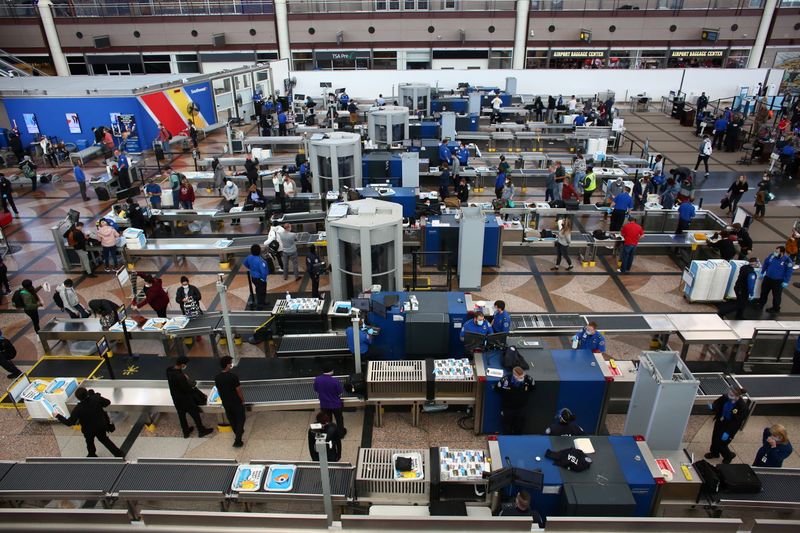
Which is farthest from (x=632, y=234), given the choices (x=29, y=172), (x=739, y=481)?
(x=29, y=172)

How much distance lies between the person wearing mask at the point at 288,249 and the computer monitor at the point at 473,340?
216 inches

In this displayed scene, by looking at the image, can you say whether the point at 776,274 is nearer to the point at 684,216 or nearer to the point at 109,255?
the point at 684,216

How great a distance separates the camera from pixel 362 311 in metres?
8.52

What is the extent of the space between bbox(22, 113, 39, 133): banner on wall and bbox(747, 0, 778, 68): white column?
40235 millimetres

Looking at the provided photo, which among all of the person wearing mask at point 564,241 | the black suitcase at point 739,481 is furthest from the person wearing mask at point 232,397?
the person wearing mask at point 564,241

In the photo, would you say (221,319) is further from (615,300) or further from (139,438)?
(615,300)

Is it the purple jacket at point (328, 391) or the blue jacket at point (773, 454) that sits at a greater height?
the purple jacket at point (328, 391)

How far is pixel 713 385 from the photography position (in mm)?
8047

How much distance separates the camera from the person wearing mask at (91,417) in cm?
673

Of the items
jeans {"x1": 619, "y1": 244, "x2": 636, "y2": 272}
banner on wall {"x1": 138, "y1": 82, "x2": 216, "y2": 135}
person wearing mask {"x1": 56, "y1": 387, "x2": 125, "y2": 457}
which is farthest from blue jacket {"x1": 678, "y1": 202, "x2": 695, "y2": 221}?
banner on wall {"x1": 138, "y1": 82, "x2": 216, "y2": 135}

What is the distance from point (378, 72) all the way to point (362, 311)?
26600 mm

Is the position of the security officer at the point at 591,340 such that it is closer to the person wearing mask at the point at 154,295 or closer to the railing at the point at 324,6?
the person wearing mask at the point at 154,295

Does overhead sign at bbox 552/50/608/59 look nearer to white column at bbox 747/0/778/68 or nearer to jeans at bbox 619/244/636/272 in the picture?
white column at bbox 747/0/778/68

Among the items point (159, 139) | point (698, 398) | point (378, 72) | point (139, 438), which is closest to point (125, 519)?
point (139, 438)
